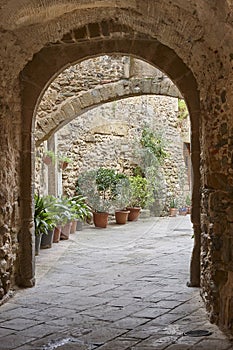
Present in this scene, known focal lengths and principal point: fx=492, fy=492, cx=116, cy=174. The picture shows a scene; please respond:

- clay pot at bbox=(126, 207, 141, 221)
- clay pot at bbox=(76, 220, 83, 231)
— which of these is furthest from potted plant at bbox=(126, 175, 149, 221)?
clay pot at bbox=(76, 220, 83, 231)

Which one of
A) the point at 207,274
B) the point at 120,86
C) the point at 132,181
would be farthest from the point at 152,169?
the point at 207,274

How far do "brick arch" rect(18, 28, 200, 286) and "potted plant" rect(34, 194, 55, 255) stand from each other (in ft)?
5.35

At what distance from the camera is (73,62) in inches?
200

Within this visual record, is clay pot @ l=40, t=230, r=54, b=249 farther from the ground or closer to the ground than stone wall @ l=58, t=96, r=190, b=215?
closer to the ground

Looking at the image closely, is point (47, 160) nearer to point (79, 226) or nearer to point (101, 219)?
point (79, 226)

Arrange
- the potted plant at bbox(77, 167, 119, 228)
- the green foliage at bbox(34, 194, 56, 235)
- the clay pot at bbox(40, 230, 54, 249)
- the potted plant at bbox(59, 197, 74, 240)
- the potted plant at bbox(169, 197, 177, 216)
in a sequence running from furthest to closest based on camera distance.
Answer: the potted plant at bbox(169, 197, 177, 216) → the potted plant at bbox(77, 167, 119, 228) → the potted plant at bbox(59, 197, 74, 240) → the clay pot at bbox(40, 230, 54, 249) → the green foliage at bbox(34, 194, 56, 235)

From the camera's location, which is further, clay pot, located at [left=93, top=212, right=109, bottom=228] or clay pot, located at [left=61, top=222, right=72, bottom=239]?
clay pot, located at [left=93, top=212, right=109, bottom=228]

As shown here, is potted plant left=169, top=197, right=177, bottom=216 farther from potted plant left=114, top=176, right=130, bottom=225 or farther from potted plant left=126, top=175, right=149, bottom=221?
potted plant left=114, top=176, right=130, bottom=225

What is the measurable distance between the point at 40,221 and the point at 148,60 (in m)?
2.72

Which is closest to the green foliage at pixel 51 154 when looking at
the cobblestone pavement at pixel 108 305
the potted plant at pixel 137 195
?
the potted plant at pixel 137 195

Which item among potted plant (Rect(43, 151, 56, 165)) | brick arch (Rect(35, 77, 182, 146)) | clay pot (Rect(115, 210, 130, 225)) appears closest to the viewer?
brick arch (Rect(35, 77, 182, 146))

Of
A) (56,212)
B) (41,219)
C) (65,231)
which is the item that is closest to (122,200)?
(65,231)

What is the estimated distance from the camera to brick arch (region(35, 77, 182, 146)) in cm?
775

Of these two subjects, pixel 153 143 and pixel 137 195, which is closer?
pixel 137 195
